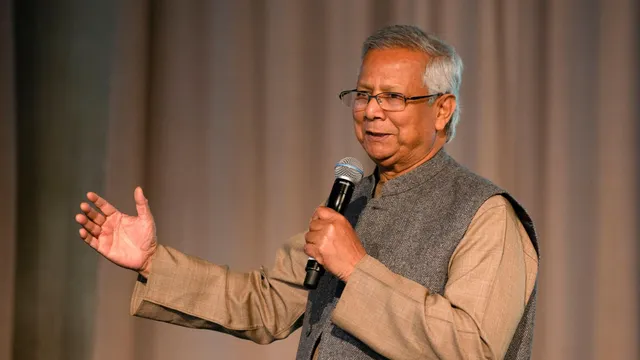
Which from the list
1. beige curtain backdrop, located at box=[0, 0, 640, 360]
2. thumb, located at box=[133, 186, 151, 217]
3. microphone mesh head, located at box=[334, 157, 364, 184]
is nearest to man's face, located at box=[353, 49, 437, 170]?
microphone mesh head, located at box=[334, 157, 364, 184]

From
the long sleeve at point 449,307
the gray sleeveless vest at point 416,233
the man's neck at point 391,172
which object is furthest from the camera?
the man's neck at point 391,172

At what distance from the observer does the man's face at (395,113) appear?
5.99ft

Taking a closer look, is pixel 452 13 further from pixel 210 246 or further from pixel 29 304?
pixel 29 304

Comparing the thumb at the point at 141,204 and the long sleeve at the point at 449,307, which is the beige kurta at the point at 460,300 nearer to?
the long sleeve at the point at 449,307

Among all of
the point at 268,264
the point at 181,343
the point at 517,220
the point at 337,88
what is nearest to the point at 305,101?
the point at 337,88

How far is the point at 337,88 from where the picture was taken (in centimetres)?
330

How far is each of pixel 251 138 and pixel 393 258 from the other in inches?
67.2

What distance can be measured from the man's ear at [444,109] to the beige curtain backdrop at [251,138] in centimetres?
126

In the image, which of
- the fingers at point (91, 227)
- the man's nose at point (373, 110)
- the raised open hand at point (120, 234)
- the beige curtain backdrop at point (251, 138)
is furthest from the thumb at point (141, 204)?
the beige curtain backdrop at point (251, 138)

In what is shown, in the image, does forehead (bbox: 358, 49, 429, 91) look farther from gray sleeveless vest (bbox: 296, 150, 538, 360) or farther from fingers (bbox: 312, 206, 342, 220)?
fingers (bbox: 312, 206, 342, 220)

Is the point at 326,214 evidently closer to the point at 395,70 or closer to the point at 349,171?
the point at 349,171

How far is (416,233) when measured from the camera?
1.76 metres

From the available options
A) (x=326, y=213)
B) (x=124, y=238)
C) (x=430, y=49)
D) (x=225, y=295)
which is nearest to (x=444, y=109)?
(x=430, y=49)

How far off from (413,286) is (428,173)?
15.5 inches
